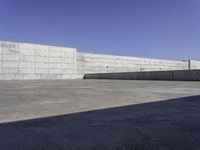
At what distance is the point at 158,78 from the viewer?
2442 centimetres

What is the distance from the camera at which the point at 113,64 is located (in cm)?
3388

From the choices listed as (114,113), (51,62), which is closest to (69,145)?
(114,113)

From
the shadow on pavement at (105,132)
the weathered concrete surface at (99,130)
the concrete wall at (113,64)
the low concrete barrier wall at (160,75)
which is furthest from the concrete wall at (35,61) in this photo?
the shadow on pavement at (105,132)

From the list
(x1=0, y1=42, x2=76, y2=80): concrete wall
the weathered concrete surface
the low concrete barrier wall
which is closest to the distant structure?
(x1=0, y1=42, x2=76, y2=80): concrete wall

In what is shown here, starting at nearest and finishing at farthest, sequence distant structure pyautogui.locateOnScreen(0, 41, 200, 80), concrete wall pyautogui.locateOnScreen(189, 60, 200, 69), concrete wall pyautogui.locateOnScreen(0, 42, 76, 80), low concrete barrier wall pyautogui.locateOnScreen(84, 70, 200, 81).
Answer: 1. low concrete barrier wall pyautogui.locateOnScreen(84, 70, 200, 81)
2. concrete wall pyautogui.locateOnScreen(0, 42, 76, 80)
3. distant structure pyautogui.locateOnScreen(0, 41, 200, 80)
4. concrete wall pyautogui.locateOnScreen(189, 60, 200, 69)

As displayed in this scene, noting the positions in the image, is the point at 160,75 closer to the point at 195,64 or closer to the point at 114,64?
the point at 114,64

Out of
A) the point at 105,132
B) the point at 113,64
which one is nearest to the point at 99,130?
the point at 105,132

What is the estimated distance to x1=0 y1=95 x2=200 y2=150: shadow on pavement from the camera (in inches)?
98.6

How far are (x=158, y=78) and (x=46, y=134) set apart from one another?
2267 centimetres

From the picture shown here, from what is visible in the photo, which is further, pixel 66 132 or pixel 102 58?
pixel 102 58

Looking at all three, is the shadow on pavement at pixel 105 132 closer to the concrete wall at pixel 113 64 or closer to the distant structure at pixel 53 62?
the distant structure at pixel 53 62

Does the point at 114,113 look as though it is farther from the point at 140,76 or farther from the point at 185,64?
the point at 185,64

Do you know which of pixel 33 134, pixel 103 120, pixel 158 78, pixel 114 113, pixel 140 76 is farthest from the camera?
pixel 140 76

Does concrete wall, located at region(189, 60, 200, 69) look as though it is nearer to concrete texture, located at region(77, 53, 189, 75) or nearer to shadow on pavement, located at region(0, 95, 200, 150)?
concrete texture, located at region(77, 53, 189, 75)
